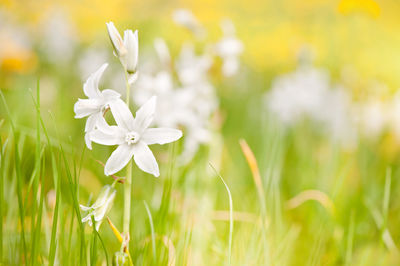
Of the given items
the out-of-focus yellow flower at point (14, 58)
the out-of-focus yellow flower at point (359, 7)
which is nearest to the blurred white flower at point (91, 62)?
the out-of-focus yellow flower at point (14, 58)

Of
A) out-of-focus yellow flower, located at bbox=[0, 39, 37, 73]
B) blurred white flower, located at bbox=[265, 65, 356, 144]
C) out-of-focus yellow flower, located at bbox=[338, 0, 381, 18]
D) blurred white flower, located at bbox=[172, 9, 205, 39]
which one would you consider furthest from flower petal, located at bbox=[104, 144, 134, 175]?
out-of-focus yellow flower, located at bbox=[0, 39, 37, 73]

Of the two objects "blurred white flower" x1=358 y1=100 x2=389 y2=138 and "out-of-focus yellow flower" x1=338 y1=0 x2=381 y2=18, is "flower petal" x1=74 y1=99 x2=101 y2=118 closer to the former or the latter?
"blurred white flower" x1=358 y1=100 x2=389 y2=138

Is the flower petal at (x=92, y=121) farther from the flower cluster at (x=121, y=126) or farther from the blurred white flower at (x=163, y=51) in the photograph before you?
the blurred white flower at (x=163, y=51)

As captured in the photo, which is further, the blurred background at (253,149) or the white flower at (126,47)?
→ the blurred background at (253,149)

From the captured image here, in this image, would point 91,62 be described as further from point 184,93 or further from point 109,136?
point 109,136

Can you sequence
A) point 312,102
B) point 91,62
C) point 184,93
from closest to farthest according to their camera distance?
point 184,93 → point 312,102 → point 91,62

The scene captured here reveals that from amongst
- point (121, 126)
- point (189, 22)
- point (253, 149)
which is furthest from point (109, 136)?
point (253, 149)
